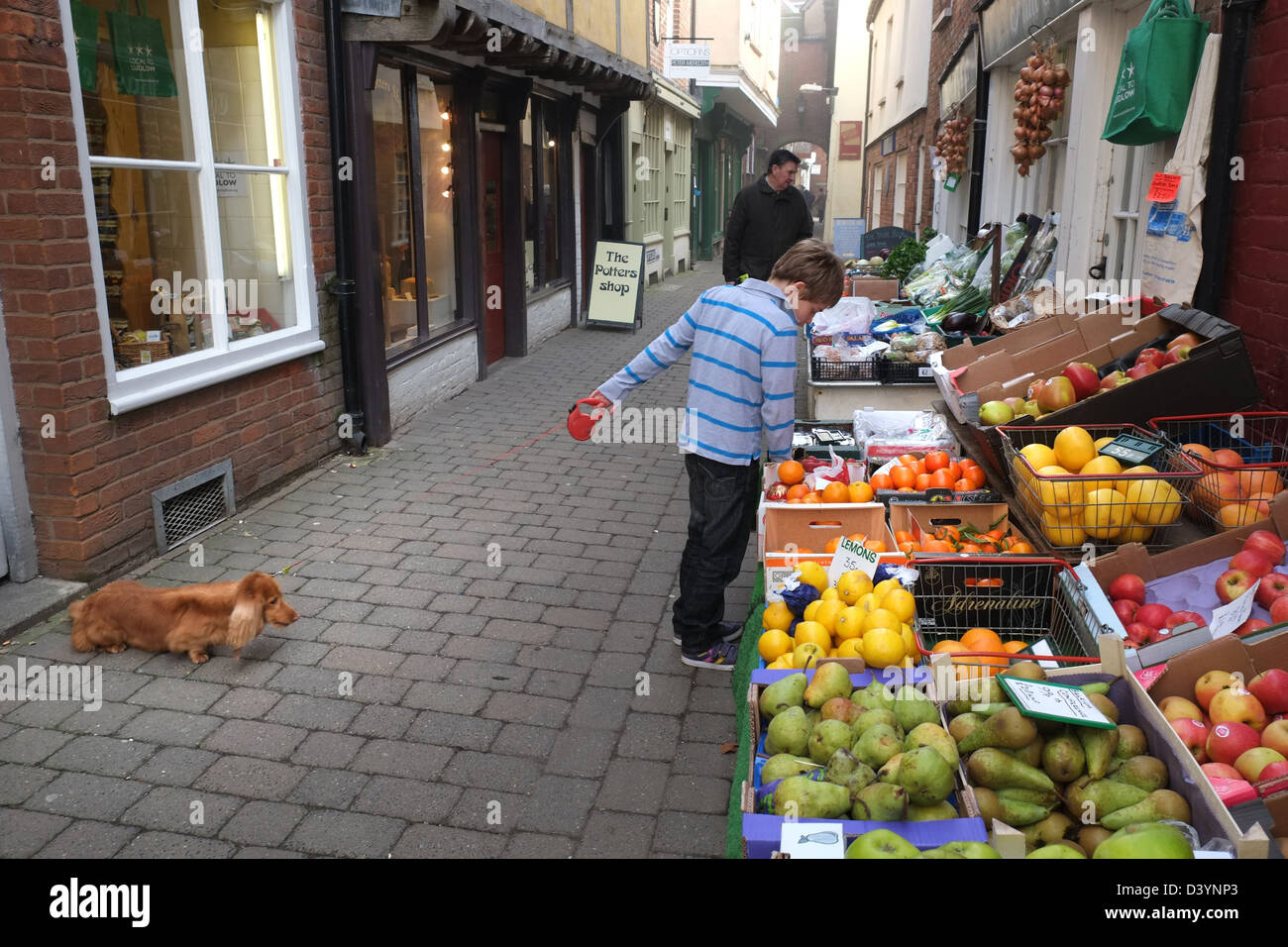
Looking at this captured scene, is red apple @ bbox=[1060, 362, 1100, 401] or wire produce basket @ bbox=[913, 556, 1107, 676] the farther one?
red apple @ bbox=[1060, 362, 1100, 401]

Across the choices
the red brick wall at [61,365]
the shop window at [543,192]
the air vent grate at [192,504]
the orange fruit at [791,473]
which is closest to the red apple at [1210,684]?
the orange fruit at [791,473]

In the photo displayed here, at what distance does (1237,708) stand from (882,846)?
1.14m

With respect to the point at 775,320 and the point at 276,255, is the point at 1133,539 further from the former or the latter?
the point at 276,255

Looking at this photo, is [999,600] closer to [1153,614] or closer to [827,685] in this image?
[1153,614]

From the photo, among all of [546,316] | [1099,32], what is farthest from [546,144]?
[1099,32]

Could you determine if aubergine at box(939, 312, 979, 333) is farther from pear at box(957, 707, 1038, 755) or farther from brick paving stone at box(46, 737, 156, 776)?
brick paving stone at box(46, 737, 156, 776)

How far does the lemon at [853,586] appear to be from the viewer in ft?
11.4

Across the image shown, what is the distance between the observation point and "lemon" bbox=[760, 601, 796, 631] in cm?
354

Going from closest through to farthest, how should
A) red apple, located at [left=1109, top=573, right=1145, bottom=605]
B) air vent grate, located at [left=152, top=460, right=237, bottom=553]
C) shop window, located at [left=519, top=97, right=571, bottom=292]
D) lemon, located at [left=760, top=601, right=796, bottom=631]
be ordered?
red apple, located at [left=1109, top=573, right=1145, bottom=605], lemon, located at [left=760, top=601, right=796, bottom=631], air vent grate, located at [left=152, top=460, right=237, bottom=553], shop window, located at [left=519, top=97, right=571, bottom=292]

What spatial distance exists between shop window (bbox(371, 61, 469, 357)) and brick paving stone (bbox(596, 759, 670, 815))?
508 cm

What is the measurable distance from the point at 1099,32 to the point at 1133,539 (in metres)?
4.28

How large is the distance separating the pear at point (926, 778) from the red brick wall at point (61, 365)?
4.11 meters

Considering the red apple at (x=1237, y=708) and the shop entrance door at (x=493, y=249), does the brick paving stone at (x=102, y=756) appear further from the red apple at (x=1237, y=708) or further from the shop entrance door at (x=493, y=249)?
the shop entrance door at (x=493, y=249)

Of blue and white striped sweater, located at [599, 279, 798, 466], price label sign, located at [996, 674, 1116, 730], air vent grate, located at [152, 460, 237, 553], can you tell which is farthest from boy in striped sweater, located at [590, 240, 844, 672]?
air vent grate, located at [152, 460, 237, 553]
